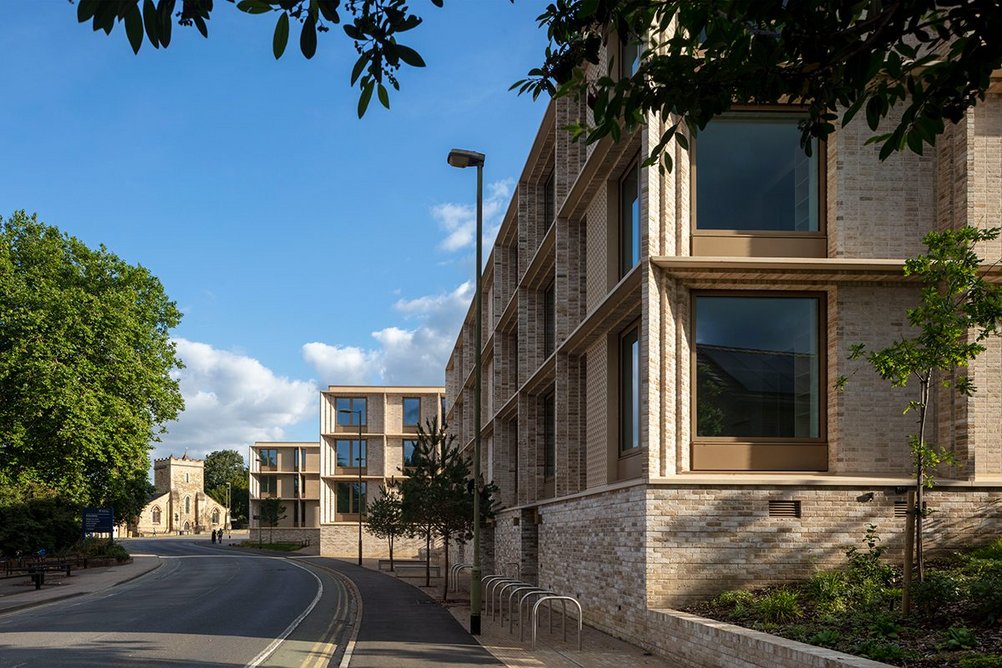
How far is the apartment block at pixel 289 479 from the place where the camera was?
96.7m

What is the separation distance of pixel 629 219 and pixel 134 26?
17.1m

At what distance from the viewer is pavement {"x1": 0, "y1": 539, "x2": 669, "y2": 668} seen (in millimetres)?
15406

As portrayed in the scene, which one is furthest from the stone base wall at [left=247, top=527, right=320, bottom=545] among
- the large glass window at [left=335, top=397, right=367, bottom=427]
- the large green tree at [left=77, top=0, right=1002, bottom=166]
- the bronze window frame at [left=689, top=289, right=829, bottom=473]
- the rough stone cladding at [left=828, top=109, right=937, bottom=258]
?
the large green tree at [left=77, top=0, right=1002, bottom=166]

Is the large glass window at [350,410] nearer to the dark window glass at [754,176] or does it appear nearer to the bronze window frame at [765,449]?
the dark window glass at [754,176]

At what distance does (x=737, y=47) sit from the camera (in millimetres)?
7105

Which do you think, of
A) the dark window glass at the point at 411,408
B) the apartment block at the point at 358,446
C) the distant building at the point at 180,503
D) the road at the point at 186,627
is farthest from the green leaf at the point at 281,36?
the distant building at the point at 180,503

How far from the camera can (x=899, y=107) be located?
60.1 feet

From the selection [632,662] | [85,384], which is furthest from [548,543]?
[85,384]

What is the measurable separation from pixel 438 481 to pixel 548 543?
5625mm

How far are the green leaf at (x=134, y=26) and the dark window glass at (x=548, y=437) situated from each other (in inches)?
1035

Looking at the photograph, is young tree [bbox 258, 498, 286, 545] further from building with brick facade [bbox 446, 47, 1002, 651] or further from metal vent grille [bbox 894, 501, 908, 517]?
metal vent grille [bbox 894, 501, 908, 517]

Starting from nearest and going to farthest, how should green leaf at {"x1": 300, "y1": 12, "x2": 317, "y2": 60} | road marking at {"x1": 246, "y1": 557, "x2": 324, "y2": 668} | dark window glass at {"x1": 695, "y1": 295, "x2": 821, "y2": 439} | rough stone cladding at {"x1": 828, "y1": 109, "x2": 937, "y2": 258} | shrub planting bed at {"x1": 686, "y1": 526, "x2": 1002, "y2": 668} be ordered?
green leaf at {"x1": 300, "y1": 12, "x2": 317, "y2": 60}
shrub planting bed at {"x1": 686, "y1": 526, "x2": 1002, "y2": 668}
road marking at {"x1": 246, "y1": 557, "x2": 324, "y2": 668}
rough stone cladding at {"x1": 828, "y1": 109, "x2": 937, "y2": 258}
dark window glass at {"x1": 695, "y1": 295, "x2": 821, "y2": 439}

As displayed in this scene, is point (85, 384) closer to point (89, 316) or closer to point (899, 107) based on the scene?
point (89, 316)

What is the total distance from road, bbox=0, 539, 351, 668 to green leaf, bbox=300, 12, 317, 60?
36.9 ft
